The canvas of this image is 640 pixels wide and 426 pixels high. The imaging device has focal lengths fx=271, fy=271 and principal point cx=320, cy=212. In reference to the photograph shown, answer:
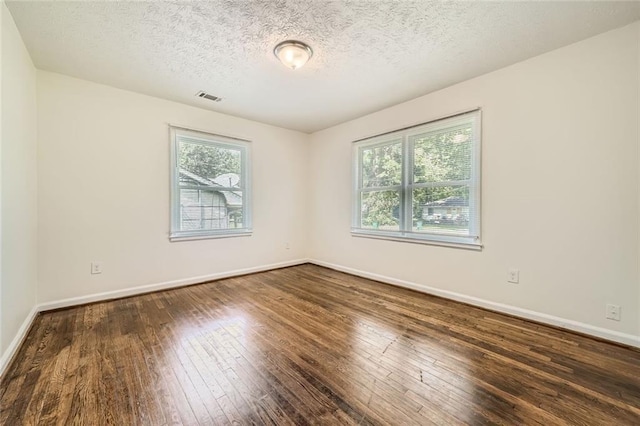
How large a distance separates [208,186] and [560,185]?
4190 mm

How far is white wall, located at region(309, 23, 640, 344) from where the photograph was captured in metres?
2.21

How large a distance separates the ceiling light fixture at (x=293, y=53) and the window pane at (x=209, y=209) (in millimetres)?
2312

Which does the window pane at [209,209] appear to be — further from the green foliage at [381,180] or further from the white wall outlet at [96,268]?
the green foliage at [381,180]

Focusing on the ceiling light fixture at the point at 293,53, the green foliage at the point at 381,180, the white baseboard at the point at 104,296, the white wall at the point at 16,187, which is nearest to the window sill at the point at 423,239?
the green foliage at the point at 381,180

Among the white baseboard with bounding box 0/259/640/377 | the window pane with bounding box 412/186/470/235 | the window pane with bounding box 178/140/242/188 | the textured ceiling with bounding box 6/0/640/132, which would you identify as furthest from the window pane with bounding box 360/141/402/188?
the window pane with bounding box 178/140/242/188

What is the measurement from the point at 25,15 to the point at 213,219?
2680mm

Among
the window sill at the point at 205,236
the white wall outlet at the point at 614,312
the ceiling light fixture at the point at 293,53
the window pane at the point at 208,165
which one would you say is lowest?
the white wall outlet at the point at 614,312

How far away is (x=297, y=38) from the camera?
7.59 ft

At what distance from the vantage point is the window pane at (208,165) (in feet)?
12.6

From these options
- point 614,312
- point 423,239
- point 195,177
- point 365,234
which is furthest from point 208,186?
point 614,312

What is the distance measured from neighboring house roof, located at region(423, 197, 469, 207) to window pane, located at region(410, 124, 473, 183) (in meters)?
0.24

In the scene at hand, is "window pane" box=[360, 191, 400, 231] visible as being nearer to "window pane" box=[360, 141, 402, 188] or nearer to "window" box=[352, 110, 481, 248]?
"window" box=[352, 110, 481, 248]

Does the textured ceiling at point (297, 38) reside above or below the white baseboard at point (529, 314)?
above

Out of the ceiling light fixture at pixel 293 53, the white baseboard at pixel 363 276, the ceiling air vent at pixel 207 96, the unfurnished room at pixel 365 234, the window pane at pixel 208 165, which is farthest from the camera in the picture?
the window pane at pixel 208 165
